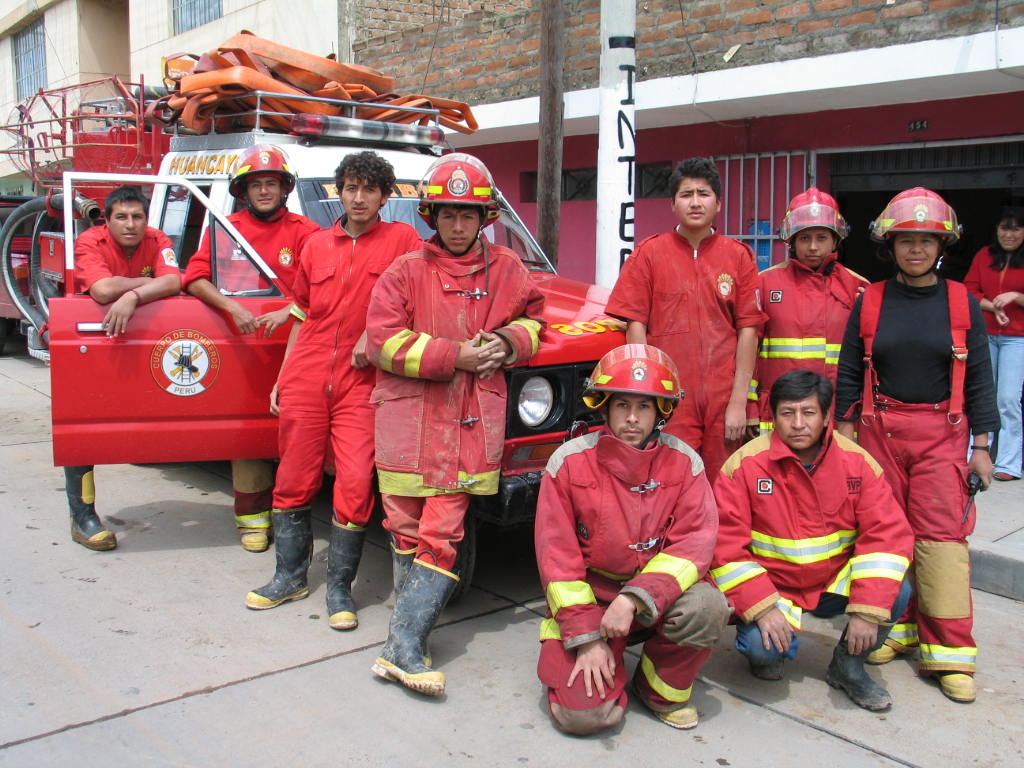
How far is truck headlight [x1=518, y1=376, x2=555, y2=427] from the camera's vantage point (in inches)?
162

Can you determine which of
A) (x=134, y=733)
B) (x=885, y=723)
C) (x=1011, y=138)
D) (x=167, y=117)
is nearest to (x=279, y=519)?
(x=134, y=733)

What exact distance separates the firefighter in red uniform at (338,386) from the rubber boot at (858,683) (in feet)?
6.37

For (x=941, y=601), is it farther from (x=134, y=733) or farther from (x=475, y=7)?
(x=475, y=7)

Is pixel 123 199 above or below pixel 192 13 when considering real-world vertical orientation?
below

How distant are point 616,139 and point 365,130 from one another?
5.41ft

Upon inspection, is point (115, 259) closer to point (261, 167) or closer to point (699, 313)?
point (261, 167)

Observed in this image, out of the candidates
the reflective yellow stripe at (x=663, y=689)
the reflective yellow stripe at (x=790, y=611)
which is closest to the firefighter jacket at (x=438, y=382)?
the reflective yellow stripe at (x=663, y=689)

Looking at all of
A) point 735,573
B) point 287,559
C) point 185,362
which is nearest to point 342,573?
point 287,559

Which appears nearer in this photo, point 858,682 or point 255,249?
point 858,682

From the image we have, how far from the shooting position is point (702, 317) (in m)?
4.24

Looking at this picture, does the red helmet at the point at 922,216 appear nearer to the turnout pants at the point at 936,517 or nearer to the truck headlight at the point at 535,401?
the turnout pants at the point at 936,517

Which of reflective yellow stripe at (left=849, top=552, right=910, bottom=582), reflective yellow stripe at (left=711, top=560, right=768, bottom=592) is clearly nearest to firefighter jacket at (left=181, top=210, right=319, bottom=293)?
reflective yellow stripe at (left=711, top=560, right=768, bottom=592)

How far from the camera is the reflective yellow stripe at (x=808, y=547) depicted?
3.62 metres

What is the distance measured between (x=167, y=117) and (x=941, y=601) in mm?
5456
